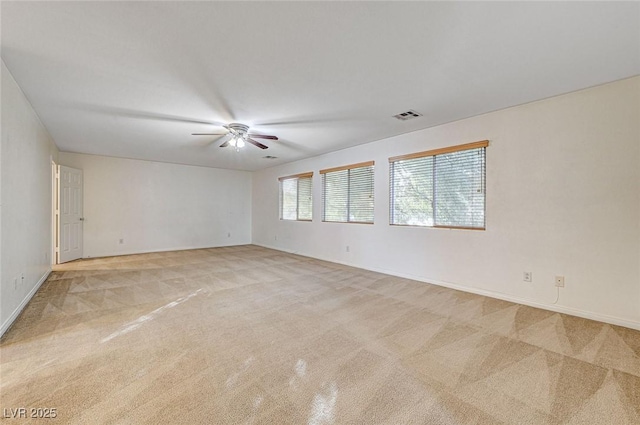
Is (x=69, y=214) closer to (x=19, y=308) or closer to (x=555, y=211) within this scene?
(x=19, y=308)

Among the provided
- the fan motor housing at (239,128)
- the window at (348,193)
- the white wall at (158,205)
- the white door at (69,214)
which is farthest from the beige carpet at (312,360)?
the white wall at (158,205)

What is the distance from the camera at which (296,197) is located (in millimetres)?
7199

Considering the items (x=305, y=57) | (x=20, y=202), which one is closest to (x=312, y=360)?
(x=305, y=57)

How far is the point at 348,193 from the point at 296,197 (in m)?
1.96

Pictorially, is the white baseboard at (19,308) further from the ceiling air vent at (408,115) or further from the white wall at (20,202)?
the ceiling air vent at (408,115)

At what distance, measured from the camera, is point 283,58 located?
2.33 metres

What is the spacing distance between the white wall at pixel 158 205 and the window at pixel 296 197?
1909mm

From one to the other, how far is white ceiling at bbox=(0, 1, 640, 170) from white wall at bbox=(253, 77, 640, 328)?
0.27 metres

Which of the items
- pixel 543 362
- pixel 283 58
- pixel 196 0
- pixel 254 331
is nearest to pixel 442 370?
pixel 543 362

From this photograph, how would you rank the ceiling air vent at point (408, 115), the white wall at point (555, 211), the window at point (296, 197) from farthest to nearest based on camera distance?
the window at point (296, 197) → the ceiling air vent at point (408, 115) → the white wall at point (555, 211)

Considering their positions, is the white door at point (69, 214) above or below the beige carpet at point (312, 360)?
above

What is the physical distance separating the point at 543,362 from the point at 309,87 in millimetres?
3199

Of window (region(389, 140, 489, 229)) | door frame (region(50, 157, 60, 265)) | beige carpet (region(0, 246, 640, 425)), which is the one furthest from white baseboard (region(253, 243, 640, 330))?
door frame (region(50, 157, 60, 265))

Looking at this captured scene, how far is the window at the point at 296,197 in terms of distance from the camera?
22.2 feet
